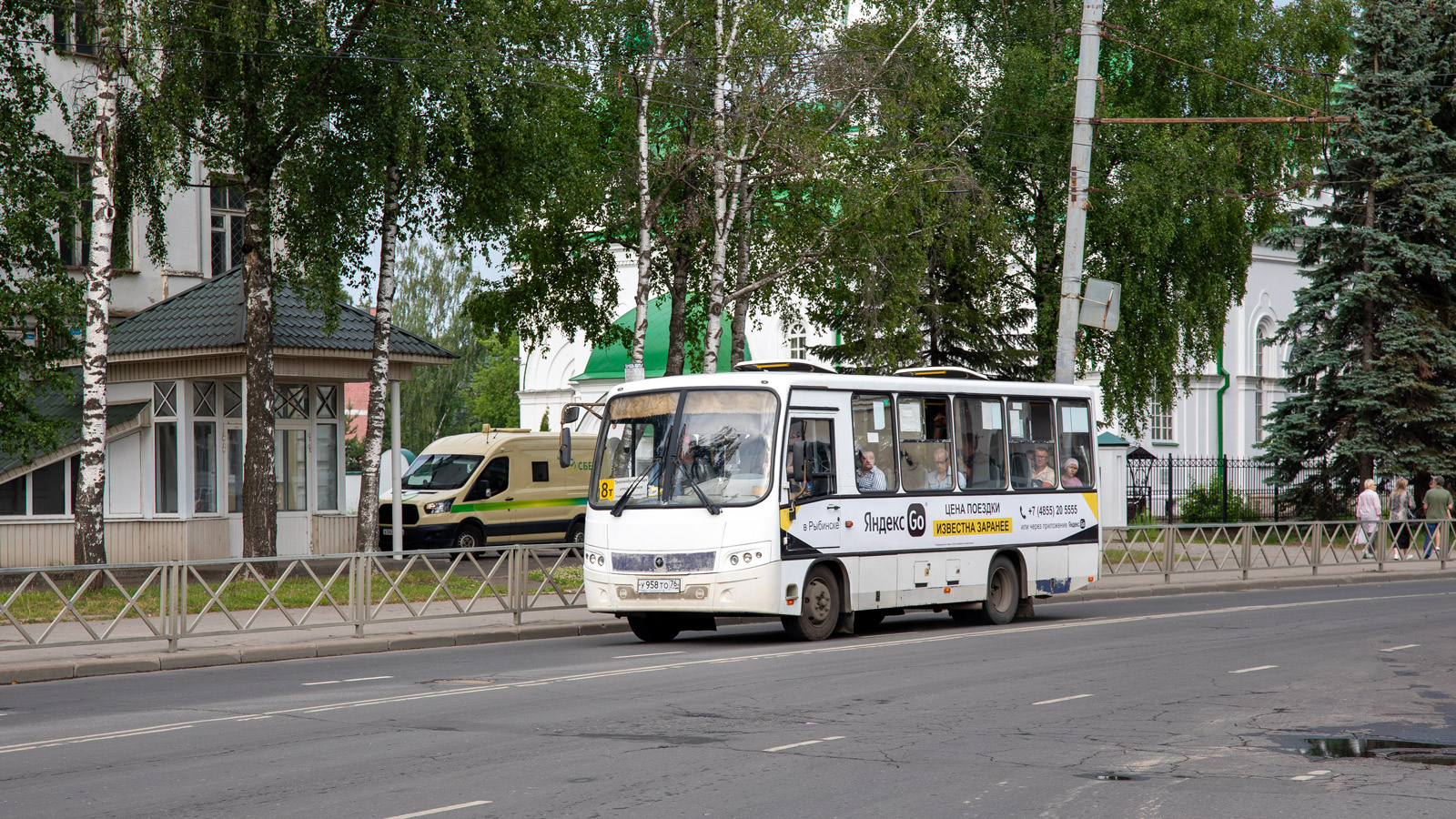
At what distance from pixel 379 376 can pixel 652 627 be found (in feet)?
30.6

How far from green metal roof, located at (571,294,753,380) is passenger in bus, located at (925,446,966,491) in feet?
89.0

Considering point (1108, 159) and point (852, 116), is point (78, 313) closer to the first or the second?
point (852, 116)

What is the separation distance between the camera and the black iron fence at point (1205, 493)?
41.2 meters

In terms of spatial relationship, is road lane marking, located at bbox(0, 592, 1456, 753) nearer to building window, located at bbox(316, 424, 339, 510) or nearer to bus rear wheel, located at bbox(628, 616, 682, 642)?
bus rear wheel, located at bbox(628, 616, 682, 642)

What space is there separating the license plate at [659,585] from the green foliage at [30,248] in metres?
10.4

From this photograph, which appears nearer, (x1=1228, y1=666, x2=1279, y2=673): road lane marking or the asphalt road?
the asphalt road

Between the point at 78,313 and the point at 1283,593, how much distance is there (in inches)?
785

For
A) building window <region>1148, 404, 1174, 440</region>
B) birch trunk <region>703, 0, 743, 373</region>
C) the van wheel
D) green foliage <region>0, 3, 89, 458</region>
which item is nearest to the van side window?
the van wheel

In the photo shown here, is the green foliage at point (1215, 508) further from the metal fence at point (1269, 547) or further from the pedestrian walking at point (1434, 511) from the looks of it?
the metal fence at point (1269, 547)

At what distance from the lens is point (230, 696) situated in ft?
39.5

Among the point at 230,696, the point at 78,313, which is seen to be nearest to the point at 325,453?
the point at 78,313

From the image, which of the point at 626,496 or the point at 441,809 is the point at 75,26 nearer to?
the point at 626,496

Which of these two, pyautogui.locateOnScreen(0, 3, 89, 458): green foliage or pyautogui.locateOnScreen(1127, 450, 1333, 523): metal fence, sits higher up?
pyautogui.locateOnScreen(0, 3, 89, 458): green foliage

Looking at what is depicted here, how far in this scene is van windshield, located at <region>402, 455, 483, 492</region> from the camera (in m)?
29.7
